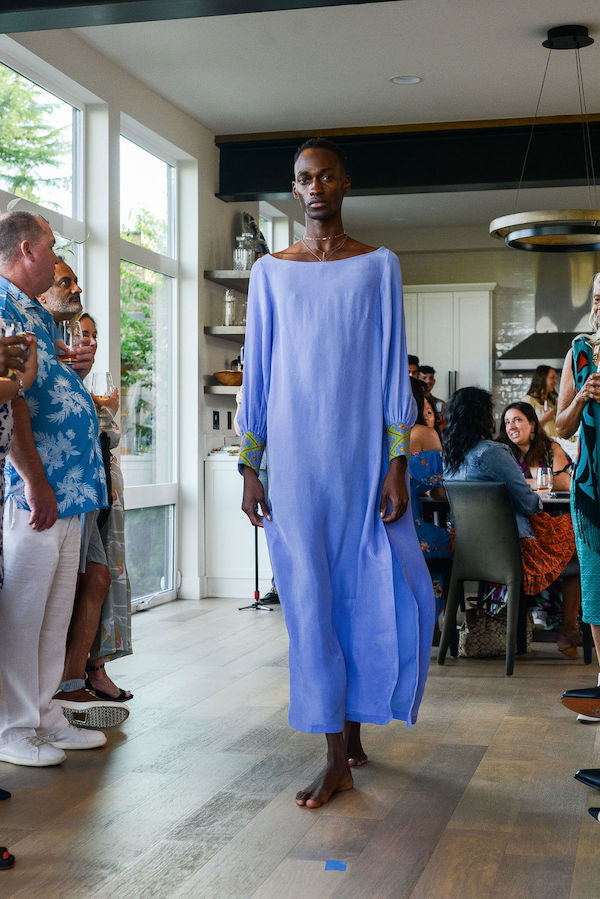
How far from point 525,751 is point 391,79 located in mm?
3972

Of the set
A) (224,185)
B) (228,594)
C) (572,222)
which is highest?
(224,185)

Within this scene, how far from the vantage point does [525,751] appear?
3.16 meters

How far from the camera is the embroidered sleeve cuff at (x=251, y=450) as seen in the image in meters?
2.75

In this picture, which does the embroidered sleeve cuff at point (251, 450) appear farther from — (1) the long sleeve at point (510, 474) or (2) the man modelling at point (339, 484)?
(1) the long sleeve at point (510, 474)

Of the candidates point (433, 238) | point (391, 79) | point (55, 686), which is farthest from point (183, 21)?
point (433, 238)

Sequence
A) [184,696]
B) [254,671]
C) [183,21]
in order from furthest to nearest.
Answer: [183,21] < [254,671] < [184,696]

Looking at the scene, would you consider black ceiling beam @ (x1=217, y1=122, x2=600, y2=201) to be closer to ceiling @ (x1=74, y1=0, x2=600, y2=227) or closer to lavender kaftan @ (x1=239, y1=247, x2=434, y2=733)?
ceiling @ (x1=74, y1=0, x2=600, y2=227)

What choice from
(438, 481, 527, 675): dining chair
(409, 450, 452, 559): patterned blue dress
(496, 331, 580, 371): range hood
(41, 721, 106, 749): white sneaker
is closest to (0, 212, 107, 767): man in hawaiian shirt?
(41, 721, 106, 749): white sneaker

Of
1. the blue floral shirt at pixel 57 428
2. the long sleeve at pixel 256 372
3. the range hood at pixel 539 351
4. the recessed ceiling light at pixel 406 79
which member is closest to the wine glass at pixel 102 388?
the blue floral shirt at pixel 57 428

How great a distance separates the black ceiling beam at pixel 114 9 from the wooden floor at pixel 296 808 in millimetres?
2409

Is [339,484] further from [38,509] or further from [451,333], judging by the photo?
[451,333]

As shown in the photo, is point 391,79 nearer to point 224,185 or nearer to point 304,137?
point 304,137

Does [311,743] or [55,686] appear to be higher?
[55,686]

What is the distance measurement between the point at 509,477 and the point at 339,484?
6.71 ft
